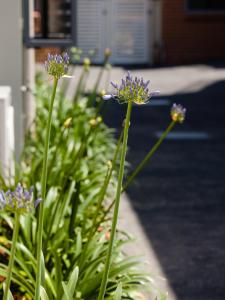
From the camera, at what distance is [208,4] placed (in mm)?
→ 27422

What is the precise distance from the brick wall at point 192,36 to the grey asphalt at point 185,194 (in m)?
11.4

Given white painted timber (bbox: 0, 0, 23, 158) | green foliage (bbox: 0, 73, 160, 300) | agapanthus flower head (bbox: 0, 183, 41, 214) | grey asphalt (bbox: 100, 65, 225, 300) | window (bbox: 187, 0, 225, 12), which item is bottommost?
grey asphalt (bbox: 100, 65, 225, 300)

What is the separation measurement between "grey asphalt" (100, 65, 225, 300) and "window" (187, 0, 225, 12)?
11.9 meters

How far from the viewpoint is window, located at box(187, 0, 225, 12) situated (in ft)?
89.0

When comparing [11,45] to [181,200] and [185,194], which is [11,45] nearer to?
[181,200]

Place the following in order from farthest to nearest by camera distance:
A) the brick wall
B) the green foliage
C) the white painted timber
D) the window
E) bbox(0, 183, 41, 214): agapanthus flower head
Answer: the window < the brick wall < the white painted timber < the green foliage < bbox(0, 183, 41, 214): agapanthus flower head

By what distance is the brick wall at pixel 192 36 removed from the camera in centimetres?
2695

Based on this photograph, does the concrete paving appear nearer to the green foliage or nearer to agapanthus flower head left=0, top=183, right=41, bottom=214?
the green foliage

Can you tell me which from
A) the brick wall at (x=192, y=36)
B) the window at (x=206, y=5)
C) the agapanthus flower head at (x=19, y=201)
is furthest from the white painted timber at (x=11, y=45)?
the window at (x=206, y=5)

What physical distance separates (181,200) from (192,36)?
786 inches

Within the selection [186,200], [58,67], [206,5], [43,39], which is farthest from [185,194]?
[206,5]

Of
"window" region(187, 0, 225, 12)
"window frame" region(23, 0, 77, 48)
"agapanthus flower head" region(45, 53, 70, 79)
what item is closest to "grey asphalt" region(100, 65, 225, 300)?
"window frame" region(23, 0, 77, 48)

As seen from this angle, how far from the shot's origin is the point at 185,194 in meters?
7.90

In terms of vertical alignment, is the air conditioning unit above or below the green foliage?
above
